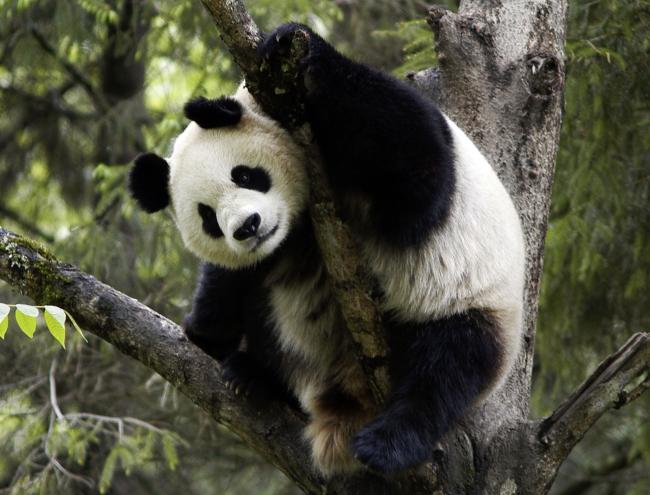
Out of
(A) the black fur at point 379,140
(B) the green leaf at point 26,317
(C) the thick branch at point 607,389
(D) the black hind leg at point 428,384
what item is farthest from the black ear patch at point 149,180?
(C) the thick branch at point 607,389

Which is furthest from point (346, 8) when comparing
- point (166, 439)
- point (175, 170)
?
point (175, 170)

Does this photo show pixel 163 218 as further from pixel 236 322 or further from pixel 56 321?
pixel 56 321

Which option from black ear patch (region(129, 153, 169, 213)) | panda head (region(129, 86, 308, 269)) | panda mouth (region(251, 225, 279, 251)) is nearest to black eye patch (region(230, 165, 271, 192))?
panda head (region(129, 86, 308, 269))

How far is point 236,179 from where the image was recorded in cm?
343

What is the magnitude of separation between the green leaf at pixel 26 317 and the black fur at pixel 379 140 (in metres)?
1.31

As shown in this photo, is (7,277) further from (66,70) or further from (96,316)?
(66,70)

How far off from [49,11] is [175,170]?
491 cm

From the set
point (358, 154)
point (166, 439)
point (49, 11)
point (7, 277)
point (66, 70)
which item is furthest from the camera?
point (66, 70)

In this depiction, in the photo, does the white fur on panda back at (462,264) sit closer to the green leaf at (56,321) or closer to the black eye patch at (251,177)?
the black eye patch at (251,177)

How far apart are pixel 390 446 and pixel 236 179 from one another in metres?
1.19

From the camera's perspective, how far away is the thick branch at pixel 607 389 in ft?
11.0

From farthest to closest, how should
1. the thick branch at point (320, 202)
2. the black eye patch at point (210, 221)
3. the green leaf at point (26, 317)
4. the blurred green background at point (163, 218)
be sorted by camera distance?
the blurred green background at point (163, 218) → the black eye patch at point (210, 221) → the thick branch at point (320, 202) → the green leaf at point (26, 317)

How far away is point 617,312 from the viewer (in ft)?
19.0

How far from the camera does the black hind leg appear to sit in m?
3.24
